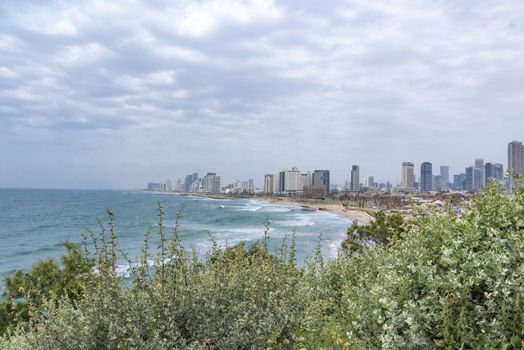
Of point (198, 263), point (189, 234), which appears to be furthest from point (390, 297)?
point (189, 234)

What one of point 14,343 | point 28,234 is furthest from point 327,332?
point 28,234

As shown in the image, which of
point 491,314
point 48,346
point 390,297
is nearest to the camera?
point 491,314

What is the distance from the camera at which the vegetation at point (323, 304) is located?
3.19 metres

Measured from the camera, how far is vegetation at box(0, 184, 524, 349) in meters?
3.19

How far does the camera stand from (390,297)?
11.8ft

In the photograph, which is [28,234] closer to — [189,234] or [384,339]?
[189,234]

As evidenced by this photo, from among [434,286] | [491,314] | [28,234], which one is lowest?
[28,234]

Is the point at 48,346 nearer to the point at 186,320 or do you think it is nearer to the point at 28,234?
the point at 186,320

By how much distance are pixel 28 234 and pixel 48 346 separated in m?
61.6

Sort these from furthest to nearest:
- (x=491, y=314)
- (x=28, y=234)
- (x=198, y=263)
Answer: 1. (x=28, y=234)
2. (x=198, y=263)
3. (x=491, y=314)

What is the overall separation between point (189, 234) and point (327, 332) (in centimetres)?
4933

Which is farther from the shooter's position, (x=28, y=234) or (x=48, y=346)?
(x=28, y=234)

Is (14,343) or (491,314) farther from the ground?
(491,314)

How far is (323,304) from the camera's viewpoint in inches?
212
